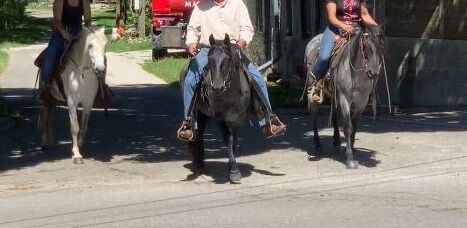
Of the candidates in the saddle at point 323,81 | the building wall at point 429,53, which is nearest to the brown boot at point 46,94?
the saddle at point 323,81

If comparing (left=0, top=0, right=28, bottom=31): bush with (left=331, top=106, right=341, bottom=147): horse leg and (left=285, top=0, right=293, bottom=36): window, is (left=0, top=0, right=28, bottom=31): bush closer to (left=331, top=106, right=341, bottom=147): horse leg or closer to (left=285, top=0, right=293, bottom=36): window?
(left=285, top=0, right=293, bottom=36): window

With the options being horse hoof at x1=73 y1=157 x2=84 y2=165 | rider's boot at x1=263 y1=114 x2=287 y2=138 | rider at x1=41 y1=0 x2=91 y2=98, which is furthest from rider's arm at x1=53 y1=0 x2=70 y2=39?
rider's boot at x1=263 y1=114 x2=287 y2=138

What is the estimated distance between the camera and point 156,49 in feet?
116

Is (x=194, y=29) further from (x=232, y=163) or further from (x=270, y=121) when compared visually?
(x=232, y=163)

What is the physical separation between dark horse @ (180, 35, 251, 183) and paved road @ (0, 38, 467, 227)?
64 cm

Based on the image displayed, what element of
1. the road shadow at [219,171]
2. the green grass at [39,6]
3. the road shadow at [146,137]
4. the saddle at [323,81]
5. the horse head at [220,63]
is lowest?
the green grass at [39,6]

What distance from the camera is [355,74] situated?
1182 centimetres

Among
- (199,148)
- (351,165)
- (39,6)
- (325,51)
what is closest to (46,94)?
(199,148)

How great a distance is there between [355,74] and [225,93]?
197cm

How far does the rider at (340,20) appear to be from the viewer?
11984mm

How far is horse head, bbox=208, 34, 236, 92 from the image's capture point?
411 inches

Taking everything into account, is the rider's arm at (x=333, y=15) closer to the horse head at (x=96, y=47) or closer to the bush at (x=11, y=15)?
the horse head at (x=96, y=47)

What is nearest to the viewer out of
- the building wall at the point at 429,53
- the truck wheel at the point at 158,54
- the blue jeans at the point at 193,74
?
the blue jeans at the point at 193,74

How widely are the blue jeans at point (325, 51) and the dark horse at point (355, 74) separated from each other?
0.39 ft
